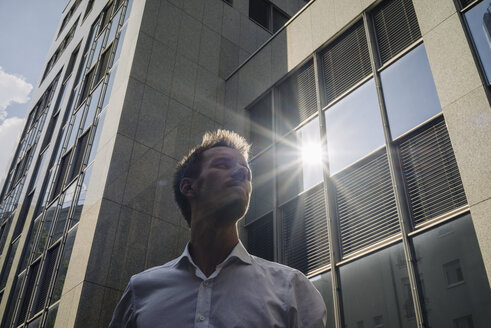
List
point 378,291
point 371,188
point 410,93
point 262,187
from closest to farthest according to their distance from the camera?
1. point 378,291
2. point 410,93
3. point 371,188
4. point 262,187

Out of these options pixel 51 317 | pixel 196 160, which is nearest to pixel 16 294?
pixel 51 317

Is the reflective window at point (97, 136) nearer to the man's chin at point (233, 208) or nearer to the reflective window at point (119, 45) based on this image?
the reflective window at point (119, 45)

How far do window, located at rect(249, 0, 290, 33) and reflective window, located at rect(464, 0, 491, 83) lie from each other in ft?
35.1

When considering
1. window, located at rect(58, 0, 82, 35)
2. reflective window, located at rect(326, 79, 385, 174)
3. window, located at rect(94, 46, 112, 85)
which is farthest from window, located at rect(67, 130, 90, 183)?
window, located at rect(58, 0, 82, 35)

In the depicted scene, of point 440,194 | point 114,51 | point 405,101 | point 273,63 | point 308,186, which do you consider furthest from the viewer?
point 114,51

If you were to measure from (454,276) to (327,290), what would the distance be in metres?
2.55

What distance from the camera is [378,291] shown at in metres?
7.38

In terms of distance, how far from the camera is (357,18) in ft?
34.6

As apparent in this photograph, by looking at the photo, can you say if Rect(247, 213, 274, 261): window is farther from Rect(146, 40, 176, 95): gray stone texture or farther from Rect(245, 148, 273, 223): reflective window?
Rect(146, 40, 176, 95): gray stone texture

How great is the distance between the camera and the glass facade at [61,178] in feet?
36.9

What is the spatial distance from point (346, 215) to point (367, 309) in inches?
75.8

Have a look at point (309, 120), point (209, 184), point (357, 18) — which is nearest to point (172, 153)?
point (309, 120)

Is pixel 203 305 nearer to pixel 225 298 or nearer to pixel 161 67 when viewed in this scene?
pixel 225 298

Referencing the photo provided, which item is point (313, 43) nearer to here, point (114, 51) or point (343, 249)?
point (343, 249)
